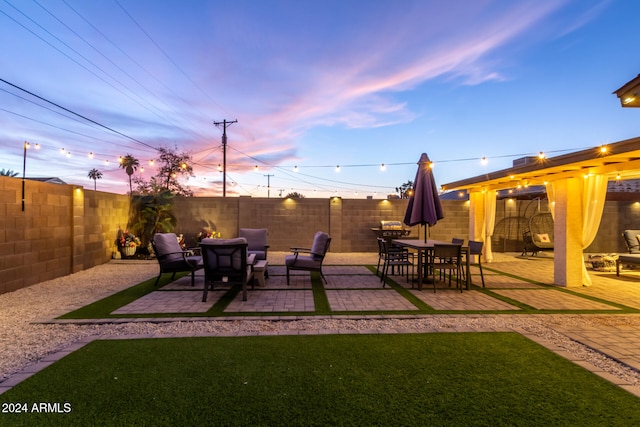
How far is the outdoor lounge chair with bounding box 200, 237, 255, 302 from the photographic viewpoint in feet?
16.3

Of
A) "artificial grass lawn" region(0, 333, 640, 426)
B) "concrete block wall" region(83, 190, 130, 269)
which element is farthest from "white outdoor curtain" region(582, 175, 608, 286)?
"concrete block wall" region(83, 190, 130, 269)

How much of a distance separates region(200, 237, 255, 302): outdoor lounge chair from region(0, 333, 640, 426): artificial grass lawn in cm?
173

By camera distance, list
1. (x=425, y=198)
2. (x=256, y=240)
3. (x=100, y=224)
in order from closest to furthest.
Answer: (x=425, y=198)
(x=256, y=240)
(x=100, y=224)

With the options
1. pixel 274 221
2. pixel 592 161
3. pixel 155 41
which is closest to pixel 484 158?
pixel 592 161

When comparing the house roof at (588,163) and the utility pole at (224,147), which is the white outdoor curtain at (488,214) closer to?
the house roof at (588,163)

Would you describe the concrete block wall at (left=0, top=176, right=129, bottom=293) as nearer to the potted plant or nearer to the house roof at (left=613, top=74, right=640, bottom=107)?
the potted plant

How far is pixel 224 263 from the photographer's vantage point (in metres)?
5.05

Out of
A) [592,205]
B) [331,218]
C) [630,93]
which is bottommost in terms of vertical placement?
[331,218]

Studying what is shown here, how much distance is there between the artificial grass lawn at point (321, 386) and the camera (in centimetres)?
201

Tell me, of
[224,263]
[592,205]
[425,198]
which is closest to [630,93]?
[425,198]

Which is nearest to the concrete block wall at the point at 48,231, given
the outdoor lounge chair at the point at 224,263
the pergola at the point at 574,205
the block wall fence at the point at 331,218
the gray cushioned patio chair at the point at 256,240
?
the block wall fence at the point at 331,218

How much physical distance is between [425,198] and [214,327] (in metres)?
4.87

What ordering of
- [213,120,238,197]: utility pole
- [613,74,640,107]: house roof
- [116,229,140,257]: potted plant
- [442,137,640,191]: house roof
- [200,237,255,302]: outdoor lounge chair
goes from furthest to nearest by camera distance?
[213,120,238,197]: utility pole, [116,229,140,257]: potted plant, [200,237,255,302]: outdoor lounge chair, [442,137,640,191]: house roof, [613,74,640,107]: house roof

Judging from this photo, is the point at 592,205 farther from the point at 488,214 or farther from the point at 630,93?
the point at 630,93
